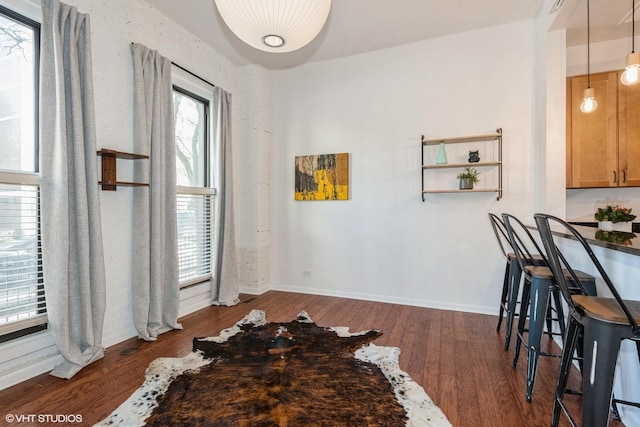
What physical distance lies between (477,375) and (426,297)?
155 centimetres

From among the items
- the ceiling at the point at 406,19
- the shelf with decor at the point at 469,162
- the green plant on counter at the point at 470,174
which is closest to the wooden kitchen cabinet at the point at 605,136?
the ceiling at the point at 406,19

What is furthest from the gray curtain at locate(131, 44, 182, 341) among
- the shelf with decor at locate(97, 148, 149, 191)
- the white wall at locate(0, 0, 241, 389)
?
the shelf with decor at locate(97, 148, 149, 191)

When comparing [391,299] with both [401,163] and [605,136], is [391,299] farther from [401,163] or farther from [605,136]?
[605,136]

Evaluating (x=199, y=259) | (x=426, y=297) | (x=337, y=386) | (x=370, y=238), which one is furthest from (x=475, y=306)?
(x=199, y=259)

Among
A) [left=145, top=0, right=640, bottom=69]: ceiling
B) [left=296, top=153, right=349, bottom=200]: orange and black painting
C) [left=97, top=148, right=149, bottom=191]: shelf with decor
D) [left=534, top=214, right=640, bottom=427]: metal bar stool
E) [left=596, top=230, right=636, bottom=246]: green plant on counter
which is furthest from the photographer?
[left=296, top=153, right=349, bottom=200]: orange and black painting

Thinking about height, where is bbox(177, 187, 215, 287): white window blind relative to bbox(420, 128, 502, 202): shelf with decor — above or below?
below

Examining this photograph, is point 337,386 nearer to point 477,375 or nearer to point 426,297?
point 477,375

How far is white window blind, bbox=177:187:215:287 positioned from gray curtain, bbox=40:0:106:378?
108 centimetres

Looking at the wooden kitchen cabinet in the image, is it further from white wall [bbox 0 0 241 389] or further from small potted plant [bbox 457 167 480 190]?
white wall [bbox 0 0 241 389]

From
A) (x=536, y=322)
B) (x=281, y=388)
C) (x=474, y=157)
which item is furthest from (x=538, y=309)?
(x=474, y=157)

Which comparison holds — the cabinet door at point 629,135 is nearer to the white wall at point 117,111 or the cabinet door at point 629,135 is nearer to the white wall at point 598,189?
→ the white wall at point 598,189

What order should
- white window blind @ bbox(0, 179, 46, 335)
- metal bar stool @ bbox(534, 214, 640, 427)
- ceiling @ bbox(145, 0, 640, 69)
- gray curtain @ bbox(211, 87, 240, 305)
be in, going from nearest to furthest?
metal bar stool @ bbox(534, 214, 640, 427), white window blind @ bbox(0, 179, 46, 335), ceiling @ bbox(145, 0, 640, 69), gray curtain @ bbox(211, 87, 240, 305)

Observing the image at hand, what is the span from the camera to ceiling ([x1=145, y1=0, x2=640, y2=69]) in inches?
118

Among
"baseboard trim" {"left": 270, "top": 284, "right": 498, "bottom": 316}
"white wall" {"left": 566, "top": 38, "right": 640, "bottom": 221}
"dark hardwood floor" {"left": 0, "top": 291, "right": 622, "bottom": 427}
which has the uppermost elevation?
"white wall" {"left": 566, "top": 38, "right": 640, "bottom": 221}
